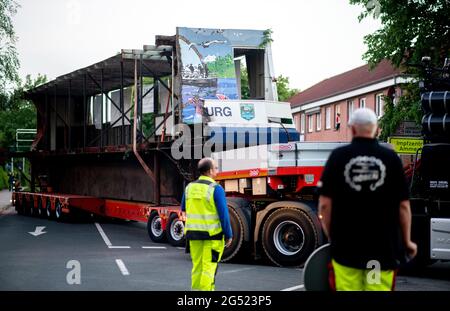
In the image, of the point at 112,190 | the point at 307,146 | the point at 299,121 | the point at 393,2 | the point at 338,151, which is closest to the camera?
the point at 338,151

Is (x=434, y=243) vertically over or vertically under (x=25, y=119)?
under

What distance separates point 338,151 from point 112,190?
19.3 metres

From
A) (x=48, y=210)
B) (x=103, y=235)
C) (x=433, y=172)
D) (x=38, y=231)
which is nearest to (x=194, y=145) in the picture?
(x=103, y=235)

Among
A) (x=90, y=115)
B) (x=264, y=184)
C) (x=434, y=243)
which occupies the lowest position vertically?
(x=434, y=243)

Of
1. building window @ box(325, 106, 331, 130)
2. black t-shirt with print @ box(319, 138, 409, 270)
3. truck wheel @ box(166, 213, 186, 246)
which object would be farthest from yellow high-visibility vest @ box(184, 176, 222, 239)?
building window @ box(325, 106, 331, 130)

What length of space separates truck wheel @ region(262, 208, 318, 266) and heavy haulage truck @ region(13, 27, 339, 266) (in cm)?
2

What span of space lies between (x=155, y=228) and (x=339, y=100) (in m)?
28.4

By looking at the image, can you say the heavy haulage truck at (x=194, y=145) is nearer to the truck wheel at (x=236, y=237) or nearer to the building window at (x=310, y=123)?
the truck wheel at (x=236, y=237)

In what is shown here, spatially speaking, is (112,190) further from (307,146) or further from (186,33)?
(307,146)

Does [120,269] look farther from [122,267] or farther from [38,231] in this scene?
[38,231]

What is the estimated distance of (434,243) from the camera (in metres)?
10.8

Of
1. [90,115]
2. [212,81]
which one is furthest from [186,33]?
[90,115]

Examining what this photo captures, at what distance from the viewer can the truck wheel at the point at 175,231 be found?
16.5 meters

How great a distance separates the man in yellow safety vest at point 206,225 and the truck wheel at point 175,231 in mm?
8250
